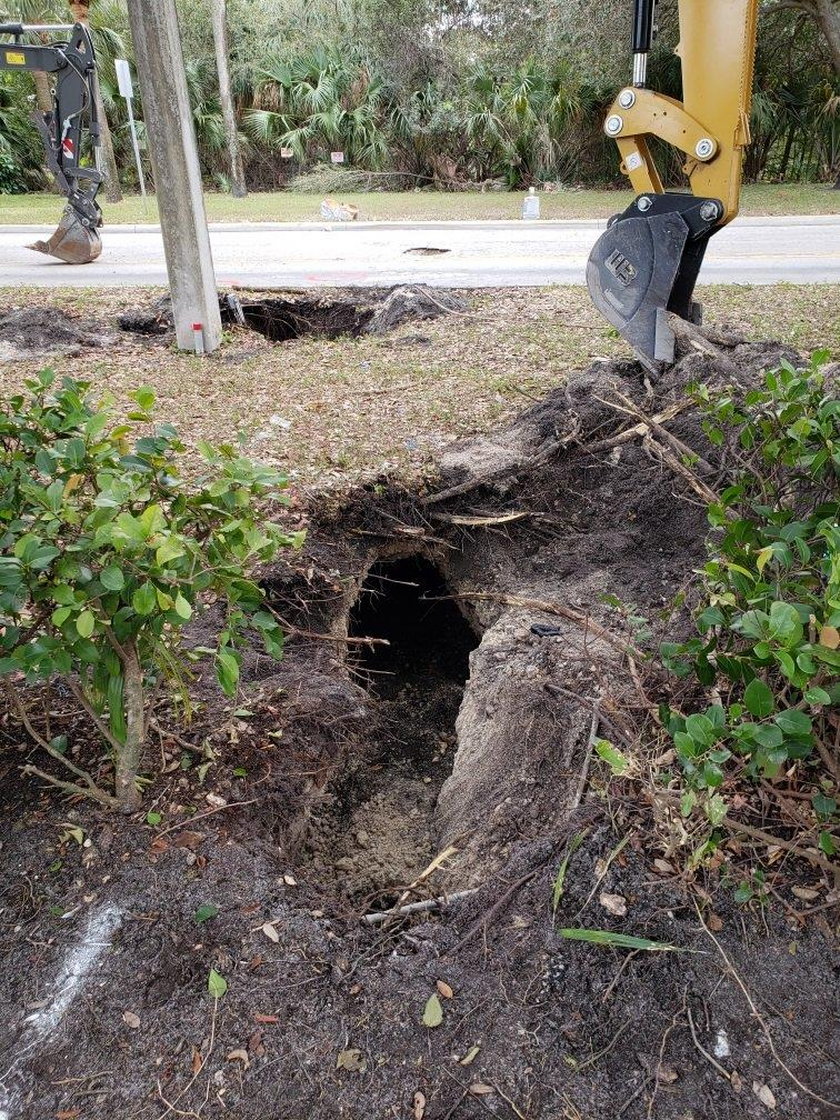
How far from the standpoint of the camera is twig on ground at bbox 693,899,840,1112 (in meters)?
1.93

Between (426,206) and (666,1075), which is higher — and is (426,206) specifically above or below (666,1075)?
above

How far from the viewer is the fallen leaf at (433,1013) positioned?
2.17m

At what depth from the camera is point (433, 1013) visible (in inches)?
86.1

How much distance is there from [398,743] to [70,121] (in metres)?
9.82

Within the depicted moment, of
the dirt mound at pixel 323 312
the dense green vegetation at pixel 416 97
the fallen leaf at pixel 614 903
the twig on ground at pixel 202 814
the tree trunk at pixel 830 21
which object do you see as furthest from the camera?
the dense green vegetation at pixel 416 97

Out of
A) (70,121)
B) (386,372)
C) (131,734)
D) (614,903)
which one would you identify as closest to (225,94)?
(70,121)

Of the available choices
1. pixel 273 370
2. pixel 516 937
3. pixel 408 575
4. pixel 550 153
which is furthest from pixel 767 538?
pixel 550 153

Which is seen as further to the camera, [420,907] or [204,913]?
[420,907]

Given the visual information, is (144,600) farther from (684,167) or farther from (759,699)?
(684,167)

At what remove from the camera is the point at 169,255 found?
6809 millimetres

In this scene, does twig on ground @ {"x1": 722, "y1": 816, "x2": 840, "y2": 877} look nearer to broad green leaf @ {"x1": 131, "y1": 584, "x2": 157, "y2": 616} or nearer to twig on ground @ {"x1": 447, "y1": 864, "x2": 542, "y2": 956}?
twig on ground @ {"x1": 447, "y1": 864, "x2": 542, "y2": 956}

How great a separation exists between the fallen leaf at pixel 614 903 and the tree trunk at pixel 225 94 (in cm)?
2246

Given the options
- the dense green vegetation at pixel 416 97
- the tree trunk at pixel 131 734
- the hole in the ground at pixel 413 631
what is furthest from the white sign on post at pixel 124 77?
the tree trunk at pixel 131 734

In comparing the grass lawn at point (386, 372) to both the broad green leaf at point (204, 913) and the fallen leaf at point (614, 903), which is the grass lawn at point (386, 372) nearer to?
the broad green leaf at point (204, 913)
